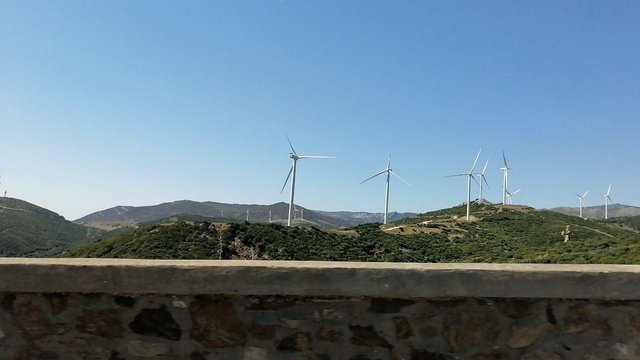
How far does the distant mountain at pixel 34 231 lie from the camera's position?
106 metres

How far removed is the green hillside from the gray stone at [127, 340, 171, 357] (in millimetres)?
34323

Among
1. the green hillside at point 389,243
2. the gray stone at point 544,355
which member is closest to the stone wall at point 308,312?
the gray stone at point 544,355

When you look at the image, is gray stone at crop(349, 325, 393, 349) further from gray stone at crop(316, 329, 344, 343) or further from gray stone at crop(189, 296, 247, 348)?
gray stone at crop(189, 296, 247, 348)

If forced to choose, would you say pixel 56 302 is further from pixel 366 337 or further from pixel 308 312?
pixel 366 337

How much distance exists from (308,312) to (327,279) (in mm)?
232

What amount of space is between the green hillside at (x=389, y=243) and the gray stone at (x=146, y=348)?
113 feet

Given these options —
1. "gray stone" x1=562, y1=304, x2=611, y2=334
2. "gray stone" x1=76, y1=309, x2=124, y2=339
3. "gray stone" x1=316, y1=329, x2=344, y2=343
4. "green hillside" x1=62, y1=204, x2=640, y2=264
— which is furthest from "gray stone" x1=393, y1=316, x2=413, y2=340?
"green hillside" x1=62, y1=204, x2=640, y2=264

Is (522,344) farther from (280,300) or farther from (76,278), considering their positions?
(76,278)

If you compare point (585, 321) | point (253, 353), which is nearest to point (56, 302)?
point (253, 353)

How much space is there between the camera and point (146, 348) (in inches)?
122

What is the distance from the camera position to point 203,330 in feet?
10.2

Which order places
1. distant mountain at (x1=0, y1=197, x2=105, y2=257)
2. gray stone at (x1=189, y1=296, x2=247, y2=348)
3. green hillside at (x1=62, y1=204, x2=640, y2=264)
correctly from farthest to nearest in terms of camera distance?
distant mountain at (x1=0, y1=197, x2=105, y2=257) → green hillside at (x1=62, y1=204, x2=640, y2=264) → gray stone at (x1=189, y1=296, x2=247, y2=348)

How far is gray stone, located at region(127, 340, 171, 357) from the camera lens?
308 cm

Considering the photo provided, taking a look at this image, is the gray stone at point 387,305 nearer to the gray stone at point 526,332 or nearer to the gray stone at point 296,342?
the gray stone at point 296,342
